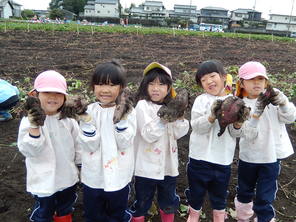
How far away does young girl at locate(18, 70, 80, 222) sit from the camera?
6.81 ft

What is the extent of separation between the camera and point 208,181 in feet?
8.08

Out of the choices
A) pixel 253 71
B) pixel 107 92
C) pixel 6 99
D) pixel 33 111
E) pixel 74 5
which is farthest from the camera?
pixel 74 5

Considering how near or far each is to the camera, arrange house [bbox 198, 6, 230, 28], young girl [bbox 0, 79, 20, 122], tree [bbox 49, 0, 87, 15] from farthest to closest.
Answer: tree [bbox 49, 0, 87, 15], house [bbox 198, 6, 230, 28], young girl [bbox 0, 79, 20, 122]

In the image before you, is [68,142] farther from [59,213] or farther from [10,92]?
[10,92]

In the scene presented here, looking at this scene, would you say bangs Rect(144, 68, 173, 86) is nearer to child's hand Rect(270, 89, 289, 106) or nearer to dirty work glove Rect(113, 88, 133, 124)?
dirty work glove Rect(113, 88, 133, 124)

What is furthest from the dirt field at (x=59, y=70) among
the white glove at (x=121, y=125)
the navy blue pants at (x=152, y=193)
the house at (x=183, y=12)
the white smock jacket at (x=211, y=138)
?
the house at (x=183, y=12)

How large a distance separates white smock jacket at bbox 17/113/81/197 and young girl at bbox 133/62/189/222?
0.51m

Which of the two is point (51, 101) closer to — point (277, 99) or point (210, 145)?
point (210, 145)

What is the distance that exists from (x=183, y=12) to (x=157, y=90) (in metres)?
67.9

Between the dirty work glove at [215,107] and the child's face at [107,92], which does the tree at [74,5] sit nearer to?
the child's face at [107,92]

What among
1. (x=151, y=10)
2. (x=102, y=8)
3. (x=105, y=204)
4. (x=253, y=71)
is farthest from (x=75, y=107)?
(x=151, y=10)

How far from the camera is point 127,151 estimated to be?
226cm

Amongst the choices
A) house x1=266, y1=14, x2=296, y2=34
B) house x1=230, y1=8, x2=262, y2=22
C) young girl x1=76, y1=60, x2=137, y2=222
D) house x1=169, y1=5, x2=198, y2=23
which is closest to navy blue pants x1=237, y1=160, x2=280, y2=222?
young girl x1=76, y1=60, x2=137, y2=222

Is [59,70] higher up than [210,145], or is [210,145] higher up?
[210,145]
